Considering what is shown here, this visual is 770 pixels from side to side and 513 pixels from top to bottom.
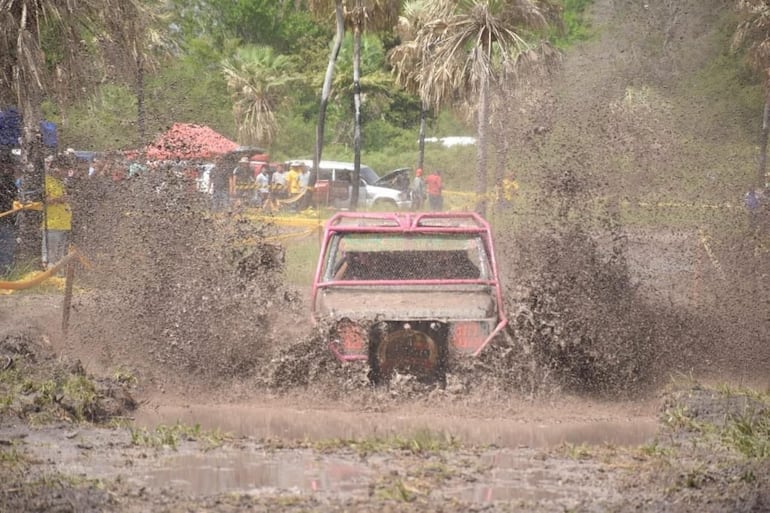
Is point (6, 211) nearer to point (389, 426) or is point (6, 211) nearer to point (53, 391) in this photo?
point (53, 391)

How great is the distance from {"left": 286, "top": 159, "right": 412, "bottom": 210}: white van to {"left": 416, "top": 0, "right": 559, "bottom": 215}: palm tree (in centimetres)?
732

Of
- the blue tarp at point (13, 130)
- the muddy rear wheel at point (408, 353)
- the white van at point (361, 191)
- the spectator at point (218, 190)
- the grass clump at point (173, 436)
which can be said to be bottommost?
the white van at point (361, 191)

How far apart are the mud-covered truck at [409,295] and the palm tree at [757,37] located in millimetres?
17678

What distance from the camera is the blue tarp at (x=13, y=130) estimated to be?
15.6 metres

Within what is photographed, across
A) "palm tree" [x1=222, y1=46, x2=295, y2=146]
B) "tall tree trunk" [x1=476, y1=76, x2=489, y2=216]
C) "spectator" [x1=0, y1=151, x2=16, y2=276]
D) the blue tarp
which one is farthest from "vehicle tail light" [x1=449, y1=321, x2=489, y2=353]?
"palm tree" [x1=222, y1=46, x2=295, y2=146]

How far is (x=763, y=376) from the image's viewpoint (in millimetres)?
9930

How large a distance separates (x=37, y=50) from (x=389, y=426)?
30.6 feet

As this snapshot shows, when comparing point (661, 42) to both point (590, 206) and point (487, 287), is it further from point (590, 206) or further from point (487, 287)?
point (487, 287)

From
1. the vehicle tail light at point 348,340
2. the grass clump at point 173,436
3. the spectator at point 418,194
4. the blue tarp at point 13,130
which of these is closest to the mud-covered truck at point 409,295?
the vehicle tail light at point 348,340

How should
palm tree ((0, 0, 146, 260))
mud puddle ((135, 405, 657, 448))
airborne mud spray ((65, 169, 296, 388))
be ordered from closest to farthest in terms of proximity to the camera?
mud puddle ((135, 405, 657, 448)), airborne mud spray ((65, 169, 296, 388)), palm tree ((0, 0, 146, 260))

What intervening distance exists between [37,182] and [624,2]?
27.6m

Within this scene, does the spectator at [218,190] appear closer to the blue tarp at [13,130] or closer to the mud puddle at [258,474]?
the blue tarp at [13,130]

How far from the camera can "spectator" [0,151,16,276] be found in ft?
48.5

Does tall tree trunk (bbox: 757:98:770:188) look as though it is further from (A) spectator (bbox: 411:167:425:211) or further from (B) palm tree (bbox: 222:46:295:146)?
(B) palm tree (bbox: 222:46:295:146)
